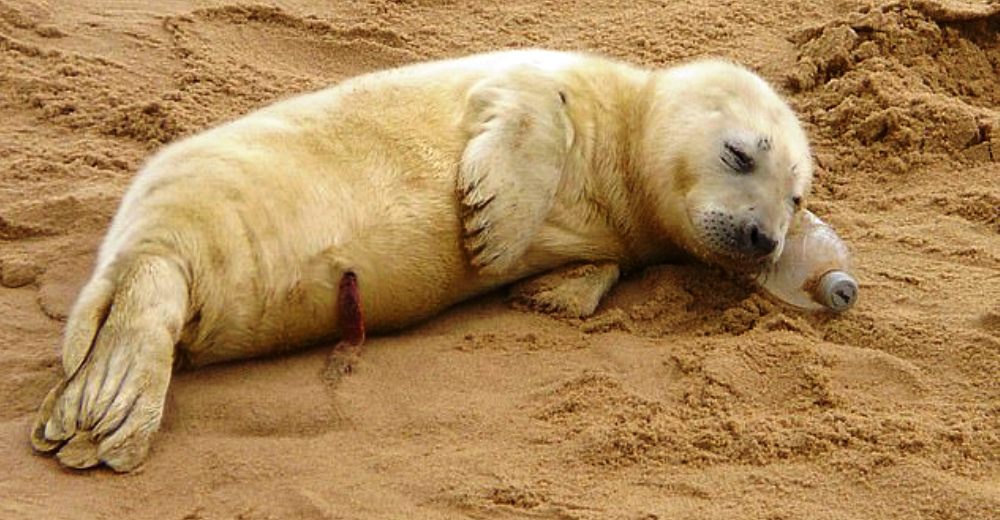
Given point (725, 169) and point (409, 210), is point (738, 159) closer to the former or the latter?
point (725, 169)

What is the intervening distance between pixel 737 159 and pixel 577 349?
86 cm

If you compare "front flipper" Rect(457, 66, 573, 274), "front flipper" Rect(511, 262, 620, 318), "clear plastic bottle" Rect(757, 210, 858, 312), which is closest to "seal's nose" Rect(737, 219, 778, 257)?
"clear plastic bottle" Rect(757, 210, 858, 312)

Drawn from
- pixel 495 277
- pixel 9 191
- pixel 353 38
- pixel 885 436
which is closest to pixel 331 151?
pixel 495 277

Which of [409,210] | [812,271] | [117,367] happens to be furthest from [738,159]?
[117,367]

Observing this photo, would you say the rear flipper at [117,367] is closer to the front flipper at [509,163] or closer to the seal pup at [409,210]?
the seal pup at [409,210]

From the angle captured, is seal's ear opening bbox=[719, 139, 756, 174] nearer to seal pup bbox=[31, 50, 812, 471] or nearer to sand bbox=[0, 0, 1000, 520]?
seal pup bbox=[31, 50, 812, 471]

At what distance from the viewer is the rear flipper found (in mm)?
3340

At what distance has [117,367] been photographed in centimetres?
341

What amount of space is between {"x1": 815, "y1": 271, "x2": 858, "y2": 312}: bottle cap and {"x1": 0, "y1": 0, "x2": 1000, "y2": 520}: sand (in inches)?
2.4

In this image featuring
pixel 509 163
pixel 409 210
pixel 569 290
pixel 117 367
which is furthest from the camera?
pixel 569 290

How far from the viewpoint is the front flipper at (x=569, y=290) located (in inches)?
168

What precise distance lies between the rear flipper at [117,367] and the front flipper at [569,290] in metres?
1.16

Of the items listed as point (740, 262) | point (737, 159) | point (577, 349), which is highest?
point (737, 159)

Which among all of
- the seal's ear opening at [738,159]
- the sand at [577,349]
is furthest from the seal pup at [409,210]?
the sand at [577,349]
